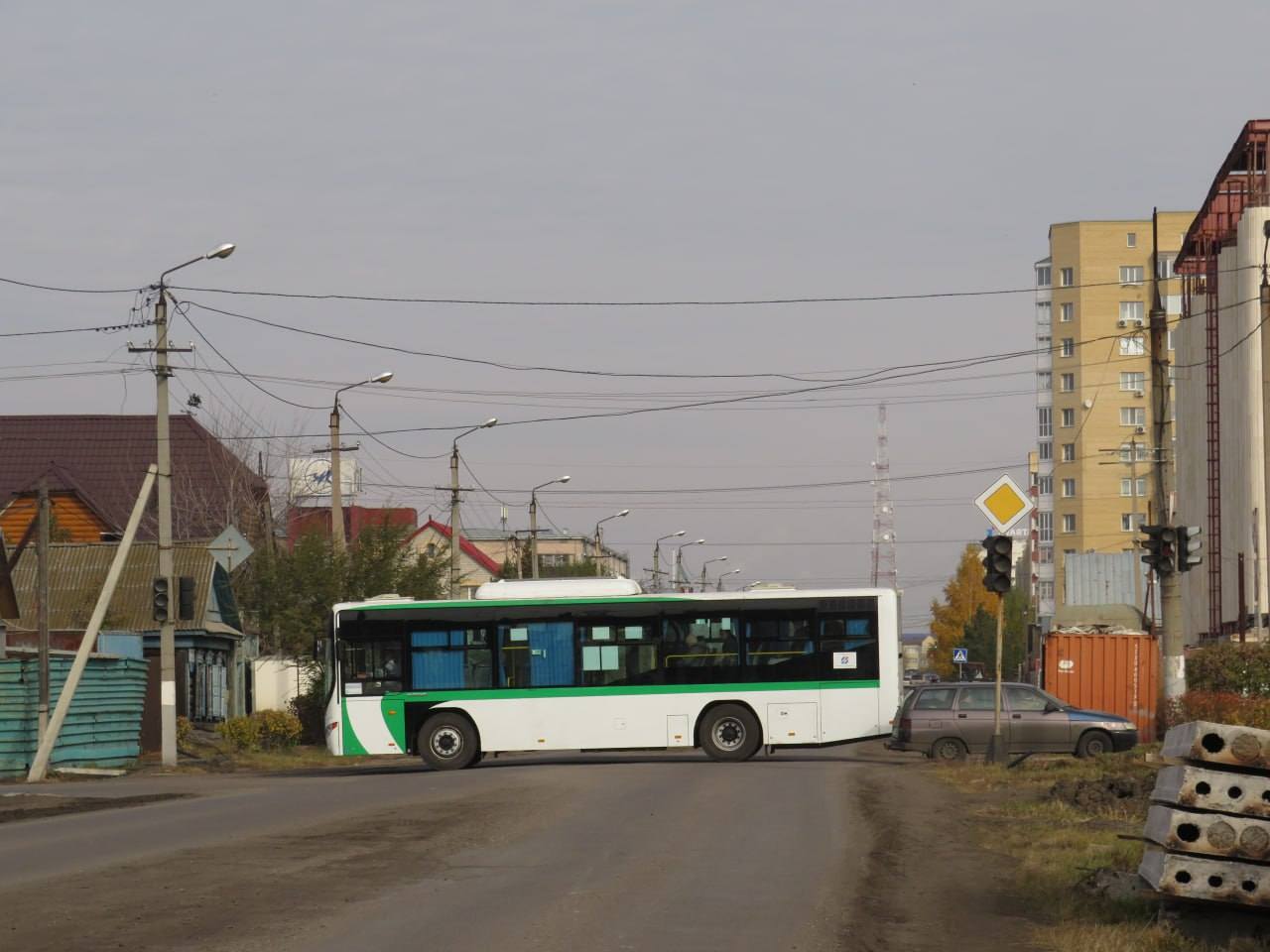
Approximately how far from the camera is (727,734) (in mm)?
31250

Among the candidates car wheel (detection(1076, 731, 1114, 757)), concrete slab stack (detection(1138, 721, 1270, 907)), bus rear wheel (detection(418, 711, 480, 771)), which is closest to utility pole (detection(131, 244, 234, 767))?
bus rear wheel (detection(418, 711, 480, 771))

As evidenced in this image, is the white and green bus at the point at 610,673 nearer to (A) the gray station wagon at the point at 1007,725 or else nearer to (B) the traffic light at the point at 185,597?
(A) the gray station wagon at the point at 1007,725

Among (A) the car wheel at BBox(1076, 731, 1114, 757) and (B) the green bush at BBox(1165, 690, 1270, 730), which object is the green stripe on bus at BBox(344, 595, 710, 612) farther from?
(B) the green bush at BBox(1165, 690, 1270, 730)

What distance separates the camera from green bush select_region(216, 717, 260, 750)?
39906 mm

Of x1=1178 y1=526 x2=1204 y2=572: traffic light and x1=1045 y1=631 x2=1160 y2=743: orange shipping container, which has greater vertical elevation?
x1=1178 y1=526 x2=1204 y2=572: traffic light

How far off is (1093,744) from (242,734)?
1929 cm

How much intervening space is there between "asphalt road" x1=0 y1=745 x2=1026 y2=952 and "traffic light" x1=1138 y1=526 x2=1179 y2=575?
7279 millimetres

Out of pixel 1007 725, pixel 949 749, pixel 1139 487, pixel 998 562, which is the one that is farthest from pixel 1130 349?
pixel 998 562

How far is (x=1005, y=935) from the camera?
1059cm

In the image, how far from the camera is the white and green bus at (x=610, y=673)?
31141mm

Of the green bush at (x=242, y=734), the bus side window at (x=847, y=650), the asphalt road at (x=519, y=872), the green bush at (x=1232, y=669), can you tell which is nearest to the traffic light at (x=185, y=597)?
the green bush at (x=242, y=734)

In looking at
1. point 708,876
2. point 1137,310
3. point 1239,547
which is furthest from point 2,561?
point 1137,310

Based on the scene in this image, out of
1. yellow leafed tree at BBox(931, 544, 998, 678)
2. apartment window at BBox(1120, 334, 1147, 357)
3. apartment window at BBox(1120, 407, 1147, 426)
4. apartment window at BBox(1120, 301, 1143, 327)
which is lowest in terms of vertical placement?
yellow leafed tree at BBox(931, 544, 998, 678)

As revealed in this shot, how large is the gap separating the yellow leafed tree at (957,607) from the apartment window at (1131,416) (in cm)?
1457
